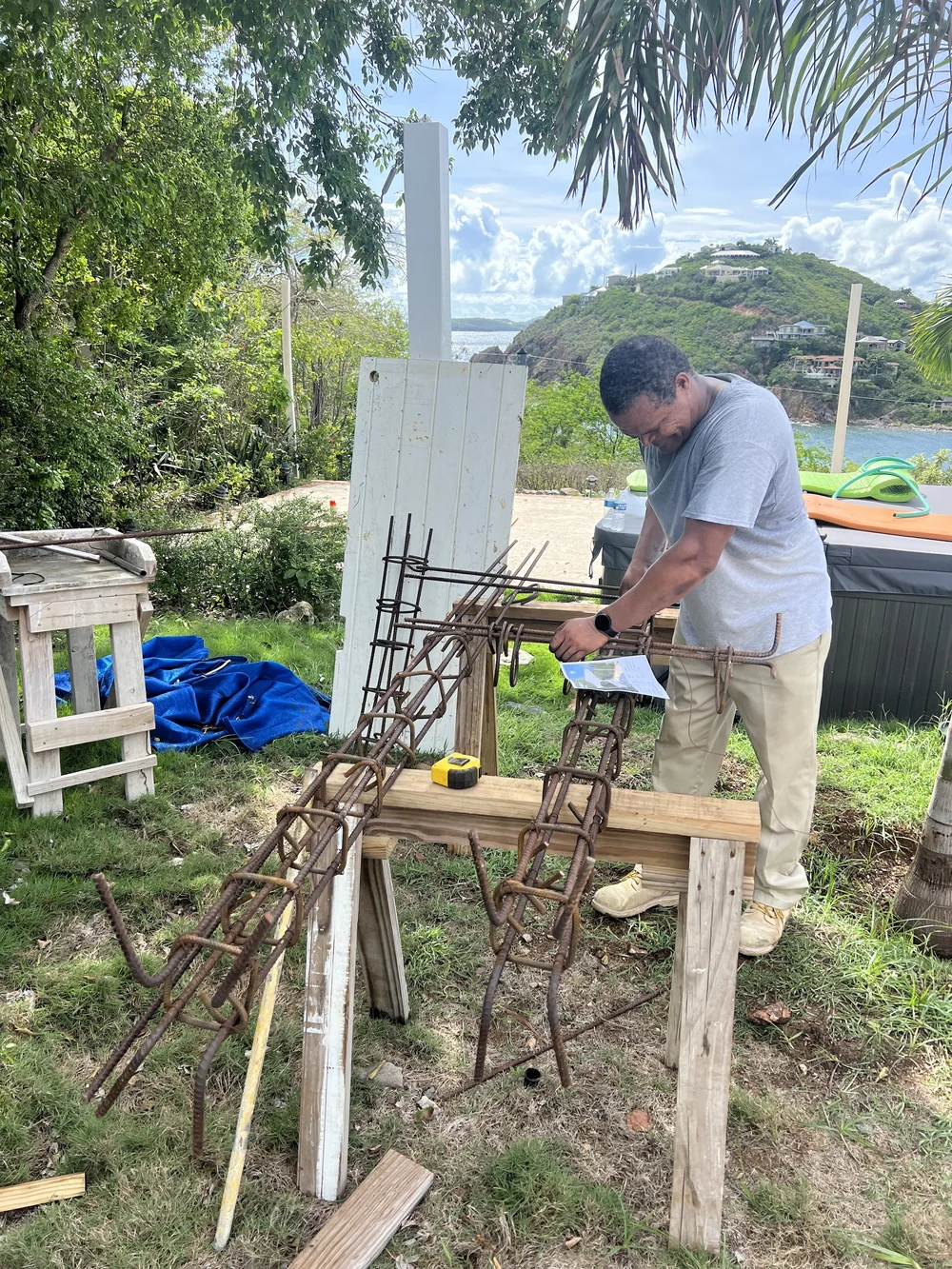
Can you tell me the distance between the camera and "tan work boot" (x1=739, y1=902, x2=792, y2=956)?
9.09 ft

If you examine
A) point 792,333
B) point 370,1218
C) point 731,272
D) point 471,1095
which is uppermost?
point 731,272

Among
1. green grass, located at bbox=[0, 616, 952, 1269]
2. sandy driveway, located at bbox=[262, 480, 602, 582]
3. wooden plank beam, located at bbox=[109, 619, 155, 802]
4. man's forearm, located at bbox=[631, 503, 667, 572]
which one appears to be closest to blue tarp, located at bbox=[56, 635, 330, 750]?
wooden plank beam, located at bbox=[109, 619, 155, 802]

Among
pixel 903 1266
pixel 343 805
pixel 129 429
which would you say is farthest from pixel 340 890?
pixel 129 429

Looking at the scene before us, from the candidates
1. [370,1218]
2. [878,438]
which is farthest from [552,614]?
[878,438]

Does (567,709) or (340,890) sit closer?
(340,890)

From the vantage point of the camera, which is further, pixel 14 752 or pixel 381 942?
pixel 14 752

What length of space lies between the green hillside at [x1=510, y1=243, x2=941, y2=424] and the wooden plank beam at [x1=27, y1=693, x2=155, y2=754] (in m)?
15.3

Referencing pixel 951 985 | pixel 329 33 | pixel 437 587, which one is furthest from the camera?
pixel 329 33

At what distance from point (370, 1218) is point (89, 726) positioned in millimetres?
2309

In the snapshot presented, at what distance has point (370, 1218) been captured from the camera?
1.76 metres

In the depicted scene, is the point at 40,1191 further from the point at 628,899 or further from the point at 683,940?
the point at 628,899

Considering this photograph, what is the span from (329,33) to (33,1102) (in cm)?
666

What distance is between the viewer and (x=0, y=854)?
321 centimetres

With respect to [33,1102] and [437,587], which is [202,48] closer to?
[437,587]
